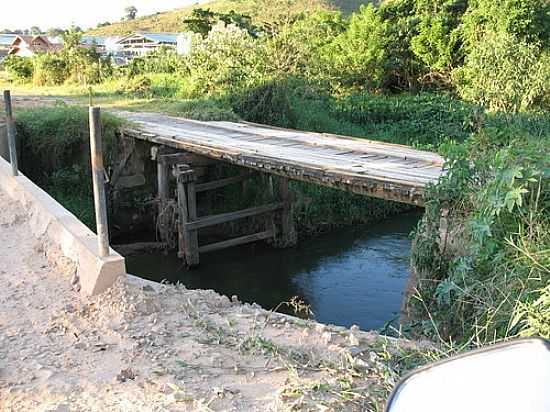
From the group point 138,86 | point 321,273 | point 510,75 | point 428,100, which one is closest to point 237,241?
point 321,273

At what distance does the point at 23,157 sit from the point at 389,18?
50.4 feet

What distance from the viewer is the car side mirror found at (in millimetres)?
1008

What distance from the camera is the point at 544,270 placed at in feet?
11.5

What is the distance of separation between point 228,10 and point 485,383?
4945 centimetres

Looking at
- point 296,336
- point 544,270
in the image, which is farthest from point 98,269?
point 544,270

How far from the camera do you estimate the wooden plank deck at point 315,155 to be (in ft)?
20.9

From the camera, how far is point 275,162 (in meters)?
7.73

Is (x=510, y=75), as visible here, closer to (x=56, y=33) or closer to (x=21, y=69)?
(x=21, y=69)

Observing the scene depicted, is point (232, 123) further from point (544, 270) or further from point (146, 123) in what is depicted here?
point (544, 270)

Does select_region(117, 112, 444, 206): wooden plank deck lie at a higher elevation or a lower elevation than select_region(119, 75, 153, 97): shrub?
lower

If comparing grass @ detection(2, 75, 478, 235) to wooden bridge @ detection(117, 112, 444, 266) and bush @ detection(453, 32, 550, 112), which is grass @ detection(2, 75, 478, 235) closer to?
bush @ detection(453, 32, 550, 112)

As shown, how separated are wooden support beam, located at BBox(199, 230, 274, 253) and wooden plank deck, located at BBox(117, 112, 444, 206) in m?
1.81

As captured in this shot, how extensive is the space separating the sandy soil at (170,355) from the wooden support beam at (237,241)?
6.23 m

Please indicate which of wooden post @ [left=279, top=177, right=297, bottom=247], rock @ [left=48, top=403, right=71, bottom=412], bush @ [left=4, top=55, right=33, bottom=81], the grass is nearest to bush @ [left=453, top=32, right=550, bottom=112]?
the grass
